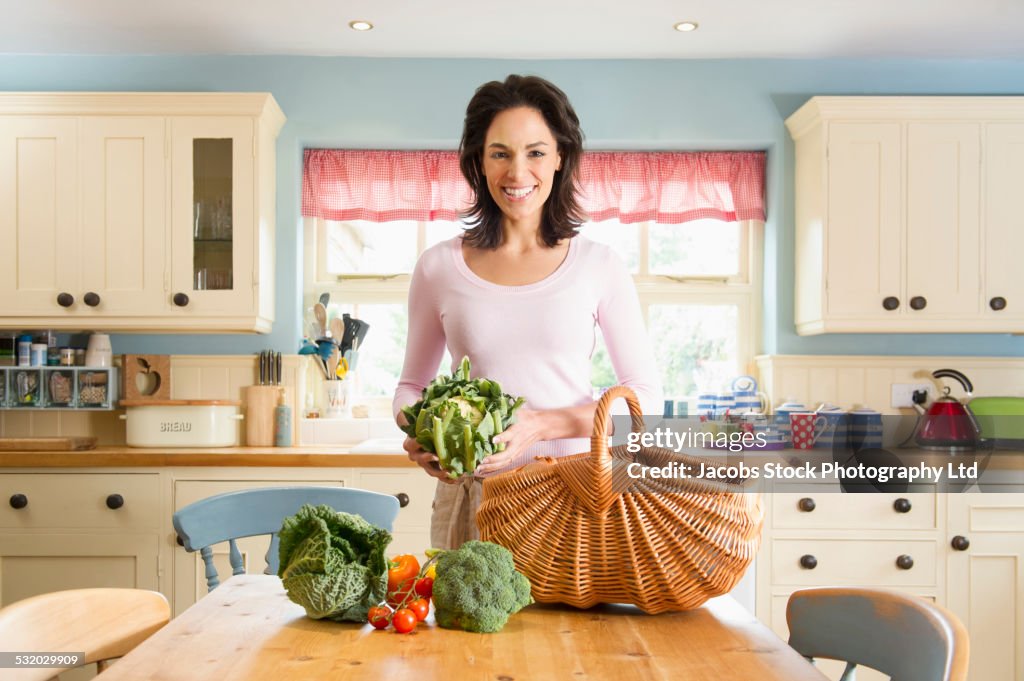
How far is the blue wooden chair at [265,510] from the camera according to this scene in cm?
195

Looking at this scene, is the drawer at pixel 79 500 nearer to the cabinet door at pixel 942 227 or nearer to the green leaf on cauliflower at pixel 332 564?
the green leaf on cauliflower at pixel 332 564

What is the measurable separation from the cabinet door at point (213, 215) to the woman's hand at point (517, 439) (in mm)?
2295

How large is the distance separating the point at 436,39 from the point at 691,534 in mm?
2964

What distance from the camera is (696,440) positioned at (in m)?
3.64

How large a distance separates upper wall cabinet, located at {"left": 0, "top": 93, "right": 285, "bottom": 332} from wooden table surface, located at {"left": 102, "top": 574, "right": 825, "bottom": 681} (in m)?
2.50

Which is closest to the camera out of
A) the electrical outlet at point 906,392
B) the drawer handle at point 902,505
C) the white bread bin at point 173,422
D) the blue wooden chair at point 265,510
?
the blue wooden chair at point 265,510

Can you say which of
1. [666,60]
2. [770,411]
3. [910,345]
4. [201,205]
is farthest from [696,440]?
[201,205]

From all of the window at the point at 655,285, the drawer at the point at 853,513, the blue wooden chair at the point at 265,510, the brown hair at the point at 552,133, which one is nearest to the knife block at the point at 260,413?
the window at the point at 655,285

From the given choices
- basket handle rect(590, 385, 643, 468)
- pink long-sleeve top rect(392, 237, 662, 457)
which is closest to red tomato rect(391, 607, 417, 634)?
basket handle rect(590, 385, 643, 468)

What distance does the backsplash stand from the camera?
3928 mm

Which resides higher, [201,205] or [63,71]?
[63,71]

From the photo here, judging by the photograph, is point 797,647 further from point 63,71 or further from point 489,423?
point 63,71

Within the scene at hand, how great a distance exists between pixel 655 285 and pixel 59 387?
8.18 ft

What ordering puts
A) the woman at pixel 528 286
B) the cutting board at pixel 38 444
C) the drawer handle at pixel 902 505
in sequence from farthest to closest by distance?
the cutting board at pixel 38 444
the drawer handle at pixel 902 505
the woman at pixel 528 286
